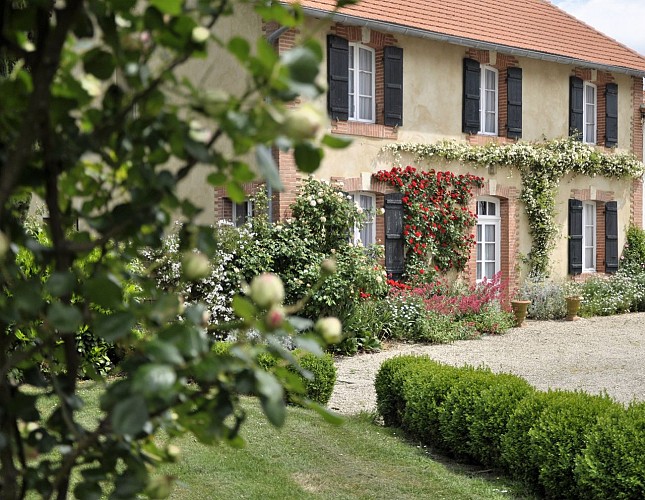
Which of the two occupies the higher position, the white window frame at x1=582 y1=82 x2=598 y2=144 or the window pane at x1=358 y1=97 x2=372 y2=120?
the white window frame at x1=582 y1=82 x2=598 y2=144

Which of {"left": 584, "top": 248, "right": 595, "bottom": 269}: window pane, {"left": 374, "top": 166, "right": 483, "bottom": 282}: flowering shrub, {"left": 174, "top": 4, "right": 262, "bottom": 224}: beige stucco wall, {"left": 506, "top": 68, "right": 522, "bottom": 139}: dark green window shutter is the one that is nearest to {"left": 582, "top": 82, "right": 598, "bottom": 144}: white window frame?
{"left": 506, "top": 68, "right": 522, "bottom": 139}: dark green window shutter

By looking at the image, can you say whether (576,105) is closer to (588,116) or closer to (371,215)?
(588,116)

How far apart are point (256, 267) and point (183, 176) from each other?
898 centimetres

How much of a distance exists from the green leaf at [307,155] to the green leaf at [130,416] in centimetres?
34

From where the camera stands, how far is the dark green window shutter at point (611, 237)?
15.5 meters

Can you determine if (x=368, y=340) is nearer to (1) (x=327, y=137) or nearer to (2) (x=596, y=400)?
(2) (x=596, y=400)

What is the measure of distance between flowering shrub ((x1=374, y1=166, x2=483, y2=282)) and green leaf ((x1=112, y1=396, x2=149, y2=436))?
1144 centimetres

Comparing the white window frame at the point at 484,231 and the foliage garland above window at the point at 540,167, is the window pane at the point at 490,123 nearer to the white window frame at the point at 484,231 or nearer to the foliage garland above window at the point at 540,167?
the foliage garland above window at the point at 540,167

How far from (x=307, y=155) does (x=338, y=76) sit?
11148mm

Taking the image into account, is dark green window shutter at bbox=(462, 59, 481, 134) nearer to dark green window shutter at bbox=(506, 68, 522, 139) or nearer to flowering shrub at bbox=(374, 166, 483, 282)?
dark green window shutter at bbox=(506, 68, 522, 139)

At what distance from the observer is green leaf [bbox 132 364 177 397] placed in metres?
0.82

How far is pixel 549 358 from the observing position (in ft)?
32.4

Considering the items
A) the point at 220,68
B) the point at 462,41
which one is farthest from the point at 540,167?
the point at 220,68

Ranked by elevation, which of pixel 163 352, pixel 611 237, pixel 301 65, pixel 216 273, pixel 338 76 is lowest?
pixel 216 273
